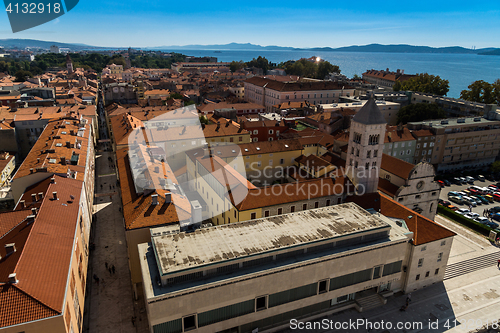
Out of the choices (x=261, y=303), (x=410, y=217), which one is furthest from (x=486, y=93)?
(x=261, y=303)

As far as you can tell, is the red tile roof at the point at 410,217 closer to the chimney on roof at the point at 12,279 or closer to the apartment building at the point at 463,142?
the chimney on roof at the point at 12,279

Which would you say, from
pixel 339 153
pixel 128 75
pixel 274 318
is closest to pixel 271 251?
pixel 274 318

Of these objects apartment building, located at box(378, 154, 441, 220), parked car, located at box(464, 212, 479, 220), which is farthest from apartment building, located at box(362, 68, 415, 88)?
apartment building, located at box(378, 154, 441, 220)

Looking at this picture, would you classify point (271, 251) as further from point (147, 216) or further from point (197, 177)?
point (197, 177)

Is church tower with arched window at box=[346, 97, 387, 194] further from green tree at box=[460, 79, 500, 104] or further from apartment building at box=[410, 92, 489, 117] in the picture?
green tree at box=[460, 79, 500, 104]

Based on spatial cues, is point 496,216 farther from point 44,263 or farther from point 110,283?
point 44,263

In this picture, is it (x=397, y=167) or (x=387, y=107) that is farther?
(x=387, y=107)
